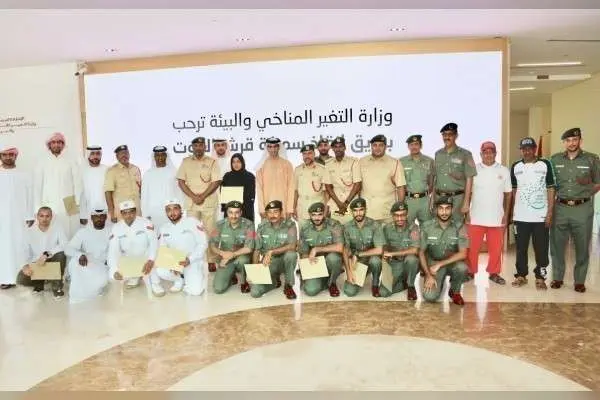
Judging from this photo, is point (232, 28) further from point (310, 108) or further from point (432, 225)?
point (432, 225)

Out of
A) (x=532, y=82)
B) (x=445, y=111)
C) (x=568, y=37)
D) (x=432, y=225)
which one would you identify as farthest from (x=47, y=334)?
(x=532, y=82)

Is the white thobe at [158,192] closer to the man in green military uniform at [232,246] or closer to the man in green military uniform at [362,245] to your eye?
the man in green military uniform at [232,246]

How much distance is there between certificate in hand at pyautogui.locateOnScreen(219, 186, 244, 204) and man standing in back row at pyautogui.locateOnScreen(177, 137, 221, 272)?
176mm

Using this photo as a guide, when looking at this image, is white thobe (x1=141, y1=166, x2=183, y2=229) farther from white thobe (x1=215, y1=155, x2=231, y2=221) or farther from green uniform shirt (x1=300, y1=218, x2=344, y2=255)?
green uniform shirt (x1=300, y1=218, x2=344, y2=255)

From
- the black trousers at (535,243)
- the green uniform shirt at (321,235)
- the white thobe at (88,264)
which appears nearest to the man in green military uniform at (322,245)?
the green uniform shirt at (321,235)

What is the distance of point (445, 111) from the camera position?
19.6ft

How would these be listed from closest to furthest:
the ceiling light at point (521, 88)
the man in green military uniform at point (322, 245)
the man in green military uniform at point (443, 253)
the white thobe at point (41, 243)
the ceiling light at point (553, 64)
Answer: the man in green military uniform at point (443, 253) < the man in green military uniform at point (322, 245) < the white thobe at point (41, 243) < the ceiling light at point (553, 64) < the ceiling light at point (521, 88)

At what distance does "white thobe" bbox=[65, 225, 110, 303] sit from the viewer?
4.47 meters

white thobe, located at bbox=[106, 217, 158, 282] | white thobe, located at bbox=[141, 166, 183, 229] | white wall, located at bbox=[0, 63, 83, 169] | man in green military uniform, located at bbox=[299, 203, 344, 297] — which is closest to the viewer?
Answer: man in green military uniform, located at bbox=[299, 203, 344, 297]

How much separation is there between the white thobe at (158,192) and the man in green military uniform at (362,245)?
2.06 metres

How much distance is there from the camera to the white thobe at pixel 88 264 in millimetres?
4473

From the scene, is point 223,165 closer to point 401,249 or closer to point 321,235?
point 321,235

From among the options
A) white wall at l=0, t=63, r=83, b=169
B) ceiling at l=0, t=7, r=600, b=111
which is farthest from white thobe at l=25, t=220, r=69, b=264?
white wall at l=0, t=63, r=83, b=169

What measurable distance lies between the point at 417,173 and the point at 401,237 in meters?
0.82
